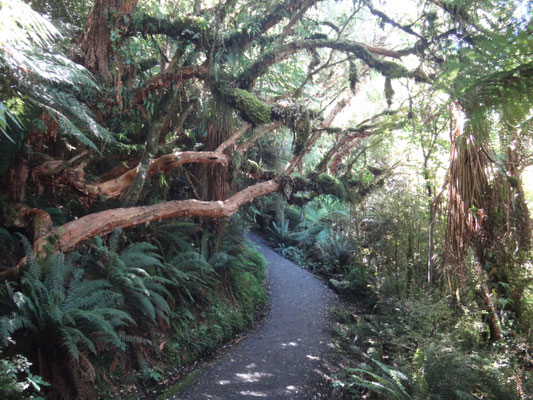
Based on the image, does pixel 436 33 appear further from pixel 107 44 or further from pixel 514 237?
pixel 107 44

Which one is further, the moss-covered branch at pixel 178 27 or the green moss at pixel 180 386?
the moss-covered branch at pixel 178 27

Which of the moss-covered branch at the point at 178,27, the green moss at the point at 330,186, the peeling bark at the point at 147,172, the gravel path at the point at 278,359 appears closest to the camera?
the gravel path at the point at 278,359

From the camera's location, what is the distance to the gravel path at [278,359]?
4527 millimetres

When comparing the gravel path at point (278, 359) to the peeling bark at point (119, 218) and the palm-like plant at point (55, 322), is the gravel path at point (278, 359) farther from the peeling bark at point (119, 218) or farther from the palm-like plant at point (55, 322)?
the peeling bark at point (119, 218)

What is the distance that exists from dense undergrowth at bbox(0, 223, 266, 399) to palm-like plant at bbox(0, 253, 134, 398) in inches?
0.4

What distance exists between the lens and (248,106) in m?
6.41

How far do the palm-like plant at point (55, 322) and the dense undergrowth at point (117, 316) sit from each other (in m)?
0.01

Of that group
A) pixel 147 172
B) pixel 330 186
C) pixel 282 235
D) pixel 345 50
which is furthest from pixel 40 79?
pixel 282 235

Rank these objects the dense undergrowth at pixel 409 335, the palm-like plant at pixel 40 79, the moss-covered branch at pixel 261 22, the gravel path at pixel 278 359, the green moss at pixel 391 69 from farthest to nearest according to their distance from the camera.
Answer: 1. the green moss at pixel 391 69
2. the moss-covered branch at pixel 261 22
3. the gravel path at pixel 278 359
4. the dense undergrowth at pixel 409 335
5. the palm-like plant at pixel 40 79

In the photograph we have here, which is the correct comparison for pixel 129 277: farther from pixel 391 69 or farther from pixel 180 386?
pixel 391 69

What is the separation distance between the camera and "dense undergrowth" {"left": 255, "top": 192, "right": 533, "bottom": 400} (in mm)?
3703

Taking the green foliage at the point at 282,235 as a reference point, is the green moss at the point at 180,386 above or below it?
below

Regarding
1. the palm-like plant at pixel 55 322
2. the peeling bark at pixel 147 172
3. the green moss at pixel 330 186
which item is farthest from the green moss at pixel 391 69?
the palm-like plant at pixel 55 322

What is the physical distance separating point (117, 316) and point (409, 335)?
12.5 ft
